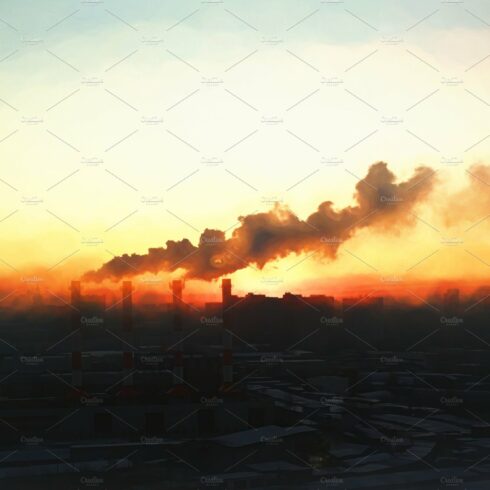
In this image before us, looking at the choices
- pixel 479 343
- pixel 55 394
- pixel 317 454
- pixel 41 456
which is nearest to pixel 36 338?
pixel 55 394

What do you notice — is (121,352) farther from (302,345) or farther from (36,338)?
(302,345)

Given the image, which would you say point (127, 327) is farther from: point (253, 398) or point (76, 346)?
point (253, 398)

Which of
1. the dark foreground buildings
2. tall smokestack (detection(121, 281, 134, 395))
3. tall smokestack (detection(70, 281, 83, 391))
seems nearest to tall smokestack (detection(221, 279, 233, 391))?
the dark foreground buildings

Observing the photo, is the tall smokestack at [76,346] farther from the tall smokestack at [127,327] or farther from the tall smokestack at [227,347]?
the tall smokestack at [227,347]

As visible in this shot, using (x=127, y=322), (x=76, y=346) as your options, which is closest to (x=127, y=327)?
(x=127, y=322)

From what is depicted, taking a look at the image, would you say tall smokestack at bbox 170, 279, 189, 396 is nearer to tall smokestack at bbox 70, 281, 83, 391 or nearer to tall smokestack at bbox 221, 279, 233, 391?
tall smokestack at bbox 221, 279, 233, 391

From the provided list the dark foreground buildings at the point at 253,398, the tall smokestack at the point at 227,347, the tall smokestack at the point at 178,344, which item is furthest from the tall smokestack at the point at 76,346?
the tall smokestack at the point at 227,347
